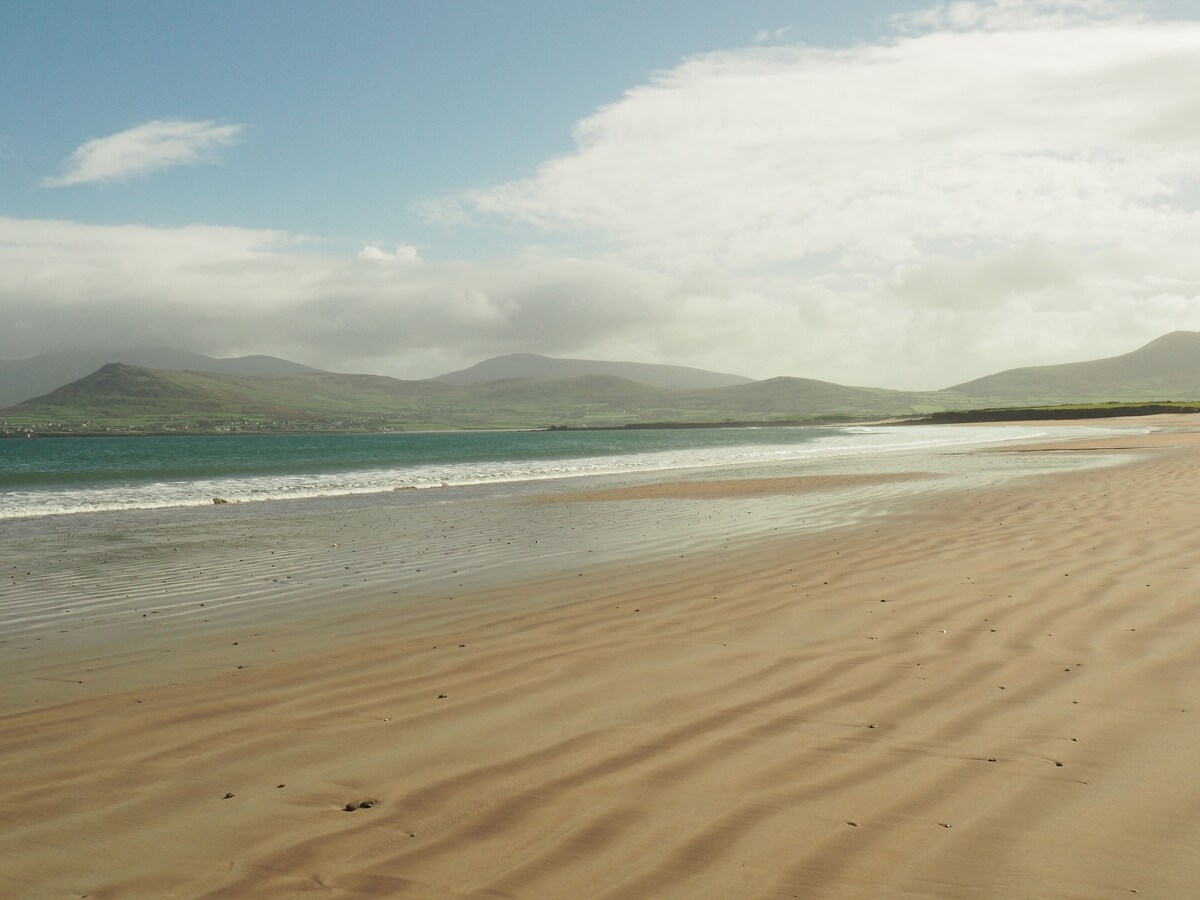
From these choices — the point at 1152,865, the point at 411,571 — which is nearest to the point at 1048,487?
the point at 411,571

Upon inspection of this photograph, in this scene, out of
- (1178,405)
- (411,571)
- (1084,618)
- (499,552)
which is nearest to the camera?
(1084,618)

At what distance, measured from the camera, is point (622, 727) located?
222 inches

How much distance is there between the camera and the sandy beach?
153 inches

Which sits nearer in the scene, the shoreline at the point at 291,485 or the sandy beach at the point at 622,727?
the sandy beach at the point at 622,727

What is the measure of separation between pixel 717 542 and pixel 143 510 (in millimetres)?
19277

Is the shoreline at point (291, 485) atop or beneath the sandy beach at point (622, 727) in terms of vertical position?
atop

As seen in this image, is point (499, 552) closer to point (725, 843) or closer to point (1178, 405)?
point (725, 843)

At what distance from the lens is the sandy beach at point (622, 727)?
388 centimetres

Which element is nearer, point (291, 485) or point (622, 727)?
point (622, 727)

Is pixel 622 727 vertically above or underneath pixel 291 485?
underneath

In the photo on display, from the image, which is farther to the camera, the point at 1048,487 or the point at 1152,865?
the point at 1048,487

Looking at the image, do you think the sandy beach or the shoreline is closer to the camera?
the sandy beach

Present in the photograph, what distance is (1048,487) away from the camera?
21.8 meters

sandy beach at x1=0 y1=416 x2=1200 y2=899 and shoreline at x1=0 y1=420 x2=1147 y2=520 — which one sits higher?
shoreline at x1=0 y1=420 x2=1147 y2=520
